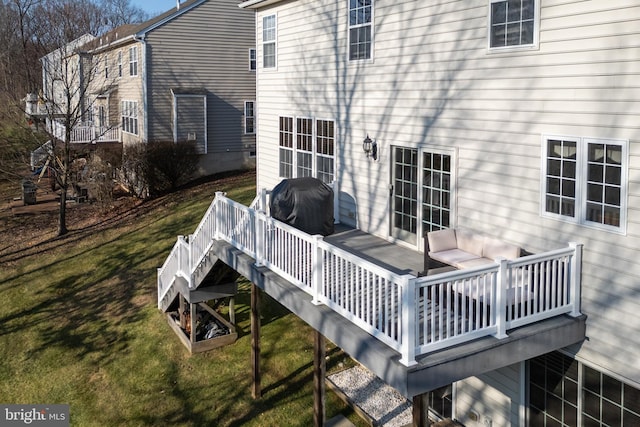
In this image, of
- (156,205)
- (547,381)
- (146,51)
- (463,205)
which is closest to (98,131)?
(146,51)

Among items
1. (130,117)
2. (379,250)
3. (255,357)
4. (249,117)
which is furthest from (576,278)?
(130,117)

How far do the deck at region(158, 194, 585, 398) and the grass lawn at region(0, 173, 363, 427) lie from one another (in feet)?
9.13

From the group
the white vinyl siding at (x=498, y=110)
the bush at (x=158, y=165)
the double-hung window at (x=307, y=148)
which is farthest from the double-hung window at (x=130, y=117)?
the white vinyl siding at (x=498, y=110)

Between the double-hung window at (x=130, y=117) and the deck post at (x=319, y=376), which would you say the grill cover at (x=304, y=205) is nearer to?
the deck post at (x=319, y=376)

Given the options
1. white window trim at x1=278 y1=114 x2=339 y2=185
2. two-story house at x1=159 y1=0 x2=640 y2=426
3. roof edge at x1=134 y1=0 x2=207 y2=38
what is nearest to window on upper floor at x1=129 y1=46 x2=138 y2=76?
roof edge at x1=134 y1=0 x2=207 y2=38

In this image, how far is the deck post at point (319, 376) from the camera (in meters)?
8.53

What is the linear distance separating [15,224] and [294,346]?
47.5 ft

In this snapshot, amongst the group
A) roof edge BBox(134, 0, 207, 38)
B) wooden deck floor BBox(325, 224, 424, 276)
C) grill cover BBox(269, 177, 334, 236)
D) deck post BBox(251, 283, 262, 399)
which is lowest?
deck post BBox(251, 283, 262, 399)

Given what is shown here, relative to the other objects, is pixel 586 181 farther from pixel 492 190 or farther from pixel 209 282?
pixel 209 282

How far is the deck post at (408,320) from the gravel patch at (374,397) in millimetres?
3989

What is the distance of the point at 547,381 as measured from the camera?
756 centimetres

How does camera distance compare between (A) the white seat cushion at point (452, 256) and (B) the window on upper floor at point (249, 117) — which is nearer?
(A) the white seat cushion at point (452, 256)

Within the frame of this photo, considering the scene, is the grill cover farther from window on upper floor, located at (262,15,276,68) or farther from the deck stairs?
window on upper floor, located at (262,15,276,68)

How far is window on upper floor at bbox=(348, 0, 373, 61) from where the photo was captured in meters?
10.7
